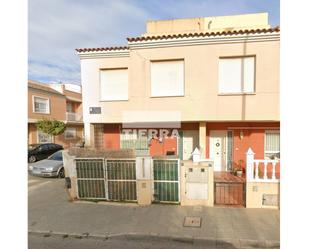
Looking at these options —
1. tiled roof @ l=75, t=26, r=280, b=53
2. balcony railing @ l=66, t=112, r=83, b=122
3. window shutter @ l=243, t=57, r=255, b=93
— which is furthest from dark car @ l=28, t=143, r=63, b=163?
window shutter @ l=243, t=57, r=255, b=93

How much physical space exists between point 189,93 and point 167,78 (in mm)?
1206

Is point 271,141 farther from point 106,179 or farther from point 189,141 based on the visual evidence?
point 106,179

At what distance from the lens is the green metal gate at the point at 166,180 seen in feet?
22.7

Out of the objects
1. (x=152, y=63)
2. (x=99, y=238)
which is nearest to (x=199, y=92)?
(x=152, y=63)

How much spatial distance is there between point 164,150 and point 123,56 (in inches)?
208

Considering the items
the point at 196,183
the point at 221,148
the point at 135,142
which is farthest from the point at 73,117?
the point at 196,183

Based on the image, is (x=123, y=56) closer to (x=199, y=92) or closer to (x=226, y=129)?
(x=199, y=92)

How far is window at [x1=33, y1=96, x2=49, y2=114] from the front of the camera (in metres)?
22.8

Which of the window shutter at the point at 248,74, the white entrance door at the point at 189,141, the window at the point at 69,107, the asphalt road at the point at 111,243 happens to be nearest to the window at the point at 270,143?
the window shutter at the point at 248,74

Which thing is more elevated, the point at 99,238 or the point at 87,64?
the point at 87,64

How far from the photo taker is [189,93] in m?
9.59

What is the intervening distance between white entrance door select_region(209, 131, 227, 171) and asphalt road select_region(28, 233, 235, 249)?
7125 mm
